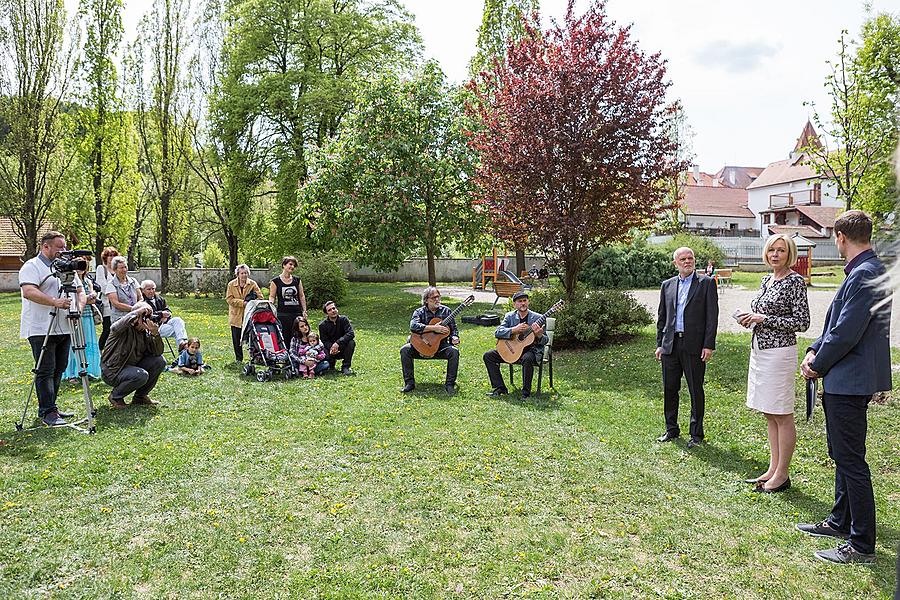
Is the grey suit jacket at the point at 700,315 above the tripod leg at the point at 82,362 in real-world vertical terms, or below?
above

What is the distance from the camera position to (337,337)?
33.3 ft

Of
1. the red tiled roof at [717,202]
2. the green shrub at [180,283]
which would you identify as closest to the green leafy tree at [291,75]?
the green shrub at [180,283]

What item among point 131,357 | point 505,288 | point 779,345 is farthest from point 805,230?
point 131,357

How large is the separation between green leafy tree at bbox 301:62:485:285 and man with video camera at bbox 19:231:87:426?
38.4ft

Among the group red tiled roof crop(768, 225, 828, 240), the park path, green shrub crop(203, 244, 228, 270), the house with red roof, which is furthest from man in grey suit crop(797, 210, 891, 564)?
red tiled roof crop(768, 225, 828, 240)

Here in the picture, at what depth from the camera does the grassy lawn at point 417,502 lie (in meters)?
3.65

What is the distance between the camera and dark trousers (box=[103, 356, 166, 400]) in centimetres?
736

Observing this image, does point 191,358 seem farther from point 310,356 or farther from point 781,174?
point 781,174

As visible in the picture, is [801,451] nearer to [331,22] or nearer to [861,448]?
[861,448]

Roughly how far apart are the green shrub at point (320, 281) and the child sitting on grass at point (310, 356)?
10175mm

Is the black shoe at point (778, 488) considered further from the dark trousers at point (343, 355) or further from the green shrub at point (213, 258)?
the green shrub at point (213, 258)

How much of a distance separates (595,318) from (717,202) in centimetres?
6308

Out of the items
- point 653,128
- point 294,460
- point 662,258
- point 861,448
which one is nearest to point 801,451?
point 861,448

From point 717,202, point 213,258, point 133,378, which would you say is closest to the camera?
point 133,378
